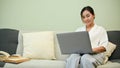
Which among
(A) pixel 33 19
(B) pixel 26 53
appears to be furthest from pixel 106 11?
(B) pixel 26 53

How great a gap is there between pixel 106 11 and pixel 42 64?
1497mm

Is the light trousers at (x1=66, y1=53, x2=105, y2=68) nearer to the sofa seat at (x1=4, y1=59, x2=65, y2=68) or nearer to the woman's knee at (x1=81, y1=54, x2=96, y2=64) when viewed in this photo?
the woman's knee at (x1=81, y1=54, x2=96, y2=64)

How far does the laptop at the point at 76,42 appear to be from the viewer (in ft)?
7.09

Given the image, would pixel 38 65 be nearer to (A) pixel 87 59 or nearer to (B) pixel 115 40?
(A) pixel 87 59

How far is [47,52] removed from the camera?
9.03 feet

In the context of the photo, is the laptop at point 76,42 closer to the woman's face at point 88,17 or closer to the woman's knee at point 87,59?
the woman's knee at point 87,59

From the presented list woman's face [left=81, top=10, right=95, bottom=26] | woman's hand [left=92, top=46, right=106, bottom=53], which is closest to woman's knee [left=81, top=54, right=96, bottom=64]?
woman's hand [left=92, top=46, right=106, bottom=53]

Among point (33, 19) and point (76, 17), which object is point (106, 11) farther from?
point (33, 19)

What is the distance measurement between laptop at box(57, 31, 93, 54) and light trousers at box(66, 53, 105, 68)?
0.07 m

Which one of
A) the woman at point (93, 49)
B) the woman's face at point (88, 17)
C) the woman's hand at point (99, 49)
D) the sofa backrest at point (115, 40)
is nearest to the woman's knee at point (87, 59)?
the woman at point (93, 49)

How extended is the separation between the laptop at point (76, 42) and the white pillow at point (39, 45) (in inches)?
18.3

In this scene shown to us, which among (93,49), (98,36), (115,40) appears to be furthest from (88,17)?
(115,40)

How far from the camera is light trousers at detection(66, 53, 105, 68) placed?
2119mm

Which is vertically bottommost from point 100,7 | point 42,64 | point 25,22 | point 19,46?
point 42,64
